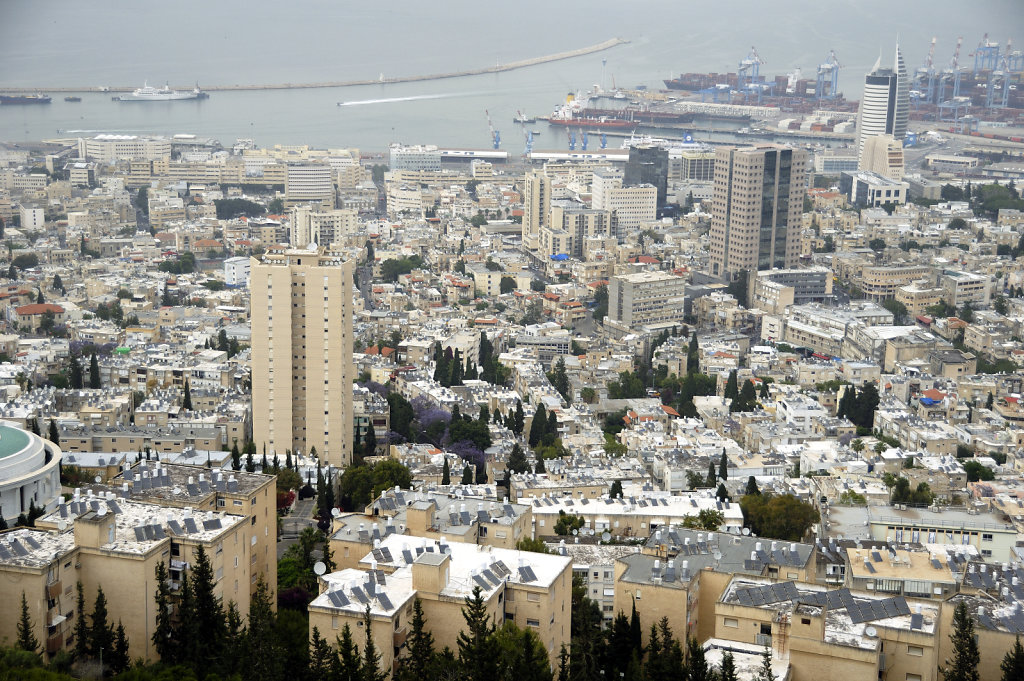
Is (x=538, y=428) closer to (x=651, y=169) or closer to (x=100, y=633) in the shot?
(x=100, y=633)

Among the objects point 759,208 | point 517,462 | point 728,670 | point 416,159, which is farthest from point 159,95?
point 728,670

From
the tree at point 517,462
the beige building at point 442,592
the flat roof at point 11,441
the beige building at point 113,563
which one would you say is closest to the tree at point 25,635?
the beige building at point 113,563

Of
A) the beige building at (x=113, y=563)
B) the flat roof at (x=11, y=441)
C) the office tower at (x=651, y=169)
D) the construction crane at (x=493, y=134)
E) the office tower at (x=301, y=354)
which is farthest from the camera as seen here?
the construction crane at (x=493, y=134)

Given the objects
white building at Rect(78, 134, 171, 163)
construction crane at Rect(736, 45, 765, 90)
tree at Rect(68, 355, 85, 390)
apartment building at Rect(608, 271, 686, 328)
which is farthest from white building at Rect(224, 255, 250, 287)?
construction crane at Rect(736, 45, 765, 90)

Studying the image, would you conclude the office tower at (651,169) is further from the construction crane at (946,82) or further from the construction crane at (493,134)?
the construction crane at (946,82)

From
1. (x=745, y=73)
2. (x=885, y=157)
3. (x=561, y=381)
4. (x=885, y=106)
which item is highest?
(x=745, y=73)

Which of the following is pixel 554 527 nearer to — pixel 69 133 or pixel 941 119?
pixel 69 133

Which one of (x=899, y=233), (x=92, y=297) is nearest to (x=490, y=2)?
(x=899, y=233)
